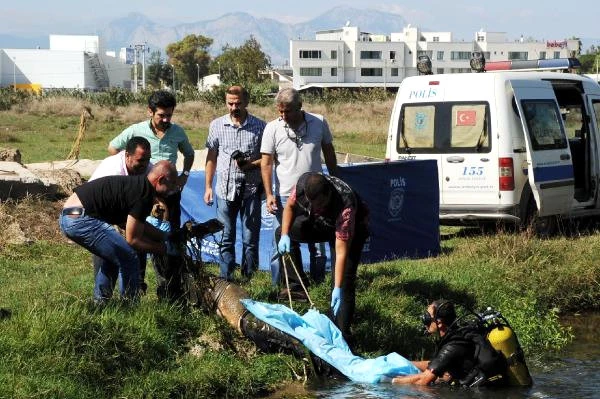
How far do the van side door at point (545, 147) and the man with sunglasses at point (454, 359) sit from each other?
6401 mm

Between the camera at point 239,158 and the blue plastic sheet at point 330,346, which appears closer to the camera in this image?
the blue plastic sheet at point 330,346

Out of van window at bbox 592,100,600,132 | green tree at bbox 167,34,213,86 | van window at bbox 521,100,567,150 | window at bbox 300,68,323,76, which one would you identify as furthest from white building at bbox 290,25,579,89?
van window at bbox 521,100,567,150

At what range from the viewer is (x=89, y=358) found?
6.87 meters

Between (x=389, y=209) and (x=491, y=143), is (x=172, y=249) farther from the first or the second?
(x=491, y=143)

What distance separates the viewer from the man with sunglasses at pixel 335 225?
7605 mm

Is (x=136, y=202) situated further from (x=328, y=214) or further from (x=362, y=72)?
(x=362, y=72)

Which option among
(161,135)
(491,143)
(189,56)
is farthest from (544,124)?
(189,56)

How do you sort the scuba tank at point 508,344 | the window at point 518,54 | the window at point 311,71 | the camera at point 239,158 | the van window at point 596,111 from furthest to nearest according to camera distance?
the window at point 518,54 → the window at point 311,71 → the van window at point 596,111 → the camera at point 239,158 → the scuba tank at point 508,344

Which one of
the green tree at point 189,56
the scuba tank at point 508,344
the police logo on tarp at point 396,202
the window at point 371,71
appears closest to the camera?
the scuba tank at point 508,344

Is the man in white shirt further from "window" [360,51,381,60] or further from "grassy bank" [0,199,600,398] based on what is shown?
"window" [360,51,381,60]

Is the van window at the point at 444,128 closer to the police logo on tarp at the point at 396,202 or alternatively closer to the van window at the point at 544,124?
the van window at the point at 544,124

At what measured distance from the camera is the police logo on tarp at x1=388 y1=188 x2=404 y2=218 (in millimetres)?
11727

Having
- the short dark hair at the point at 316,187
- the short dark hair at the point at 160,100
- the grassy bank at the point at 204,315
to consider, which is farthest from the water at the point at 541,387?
the short dark hair at the point at 160,100

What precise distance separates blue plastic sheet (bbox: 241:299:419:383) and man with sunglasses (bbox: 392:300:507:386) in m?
0.15
